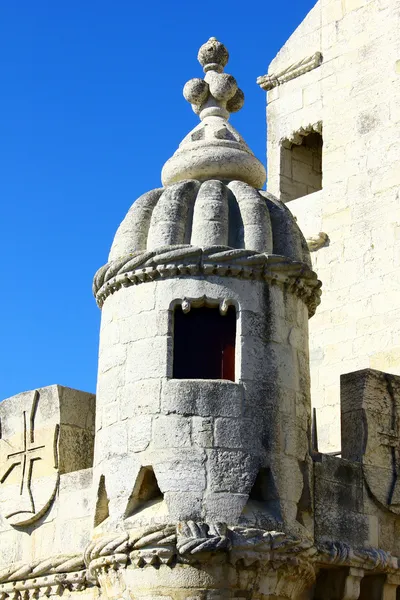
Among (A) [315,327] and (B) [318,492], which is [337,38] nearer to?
(A) [315,327]

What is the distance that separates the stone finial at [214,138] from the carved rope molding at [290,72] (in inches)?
178

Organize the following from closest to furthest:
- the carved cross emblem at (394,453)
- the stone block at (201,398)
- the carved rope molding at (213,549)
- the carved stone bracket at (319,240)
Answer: the carved rope molding at (213,549), the stone block at (201,398), the carved cross emblem at (394,453), the carved stone bracket at (319,240)

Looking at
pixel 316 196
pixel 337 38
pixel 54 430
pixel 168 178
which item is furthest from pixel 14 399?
pixel 337 38

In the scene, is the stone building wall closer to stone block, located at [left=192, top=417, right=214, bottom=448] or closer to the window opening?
the window opening

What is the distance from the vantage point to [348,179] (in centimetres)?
1798

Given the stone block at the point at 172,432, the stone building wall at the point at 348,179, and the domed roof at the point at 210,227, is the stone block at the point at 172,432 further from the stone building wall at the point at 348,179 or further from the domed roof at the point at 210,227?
the stone building wall at the point at 348,179

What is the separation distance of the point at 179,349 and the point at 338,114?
661cm

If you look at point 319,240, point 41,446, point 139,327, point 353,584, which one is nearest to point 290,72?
point 319,240

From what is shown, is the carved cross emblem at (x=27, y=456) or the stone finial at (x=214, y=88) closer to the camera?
the stone finial at (x=214, y=88)

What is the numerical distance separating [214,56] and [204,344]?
338 centimetres

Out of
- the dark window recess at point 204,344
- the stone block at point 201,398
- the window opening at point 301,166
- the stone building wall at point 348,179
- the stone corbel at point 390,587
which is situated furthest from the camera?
the window opening at point 301,166

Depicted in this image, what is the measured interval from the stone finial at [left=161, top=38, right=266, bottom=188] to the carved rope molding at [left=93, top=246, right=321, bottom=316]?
3.88 feet

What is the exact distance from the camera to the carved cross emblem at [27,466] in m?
14.5

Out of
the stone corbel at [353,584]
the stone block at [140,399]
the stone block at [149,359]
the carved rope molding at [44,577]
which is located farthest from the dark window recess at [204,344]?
the carved rope molding at [44,577]
